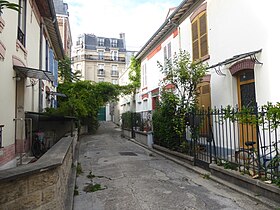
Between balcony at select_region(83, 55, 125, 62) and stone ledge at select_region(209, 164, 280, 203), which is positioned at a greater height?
balcony at select_region(83, 55, 125, 62)

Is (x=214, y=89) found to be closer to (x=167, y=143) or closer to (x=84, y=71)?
(x=167, y=143)

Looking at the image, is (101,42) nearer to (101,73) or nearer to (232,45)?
(101,73)

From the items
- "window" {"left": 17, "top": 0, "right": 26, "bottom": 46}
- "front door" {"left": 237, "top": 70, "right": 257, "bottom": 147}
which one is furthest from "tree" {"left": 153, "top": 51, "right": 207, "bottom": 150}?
"window" {"left": 17, "top": 0, "right": 26, "bottom": 46}

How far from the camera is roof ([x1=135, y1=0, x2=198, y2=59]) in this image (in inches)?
383

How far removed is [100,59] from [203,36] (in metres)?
34.6

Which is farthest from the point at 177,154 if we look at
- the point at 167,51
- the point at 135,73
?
the point at 135,73

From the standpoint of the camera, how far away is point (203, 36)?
8.91m

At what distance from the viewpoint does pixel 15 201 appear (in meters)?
2.23

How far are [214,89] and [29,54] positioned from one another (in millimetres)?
6709

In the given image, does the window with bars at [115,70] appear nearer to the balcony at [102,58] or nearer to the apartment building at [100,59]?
the apartment building at [100,59]

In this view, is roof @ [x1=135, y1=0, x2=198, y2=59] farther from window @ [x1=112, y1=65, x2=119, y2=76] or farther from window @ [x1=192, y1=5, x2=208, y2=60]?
window @ [x1=112, y1=65, x2=119, y2=76]

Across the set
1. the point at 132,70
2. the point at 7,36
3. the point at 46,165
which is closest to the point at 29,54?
the point at 7,36

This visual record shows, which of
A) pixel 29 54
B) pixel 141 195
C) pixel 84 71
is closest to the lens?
pixel 141 195

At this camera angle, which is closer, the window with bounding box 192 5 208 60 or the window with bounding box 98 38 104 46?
the window with bounding box 192 5 208 60
